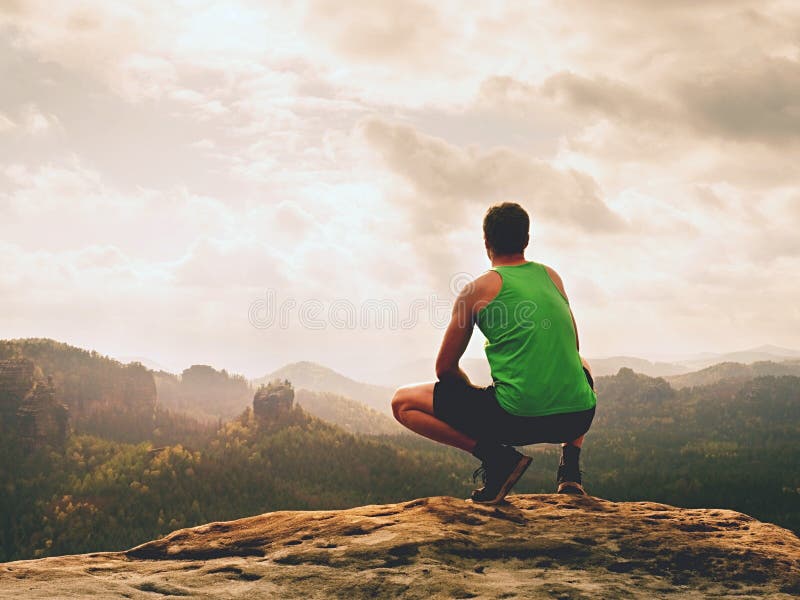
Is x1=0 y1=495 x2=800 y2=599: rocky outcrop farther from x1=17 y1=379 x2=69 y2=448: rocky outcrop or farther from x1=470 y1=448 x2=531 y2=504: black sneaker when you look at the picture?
x1=17 y1=379 x2=69 y2=448: rocky outcrop

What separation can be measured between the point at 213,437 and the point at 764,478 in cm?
12269

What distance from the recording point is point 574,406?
7527mm

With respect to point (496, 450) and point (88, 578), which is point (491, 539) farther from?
point (88, 578)

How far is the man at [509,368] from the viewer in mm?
7258

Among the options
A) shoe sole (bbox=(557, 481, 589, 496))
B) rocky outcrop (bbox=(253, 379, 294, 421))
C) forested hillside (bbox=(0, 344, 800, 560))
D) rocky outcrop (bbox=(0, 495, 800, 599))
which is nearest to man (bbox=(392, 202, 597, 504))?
rocky outcrop (bbox=(0, 495, 800, 599))

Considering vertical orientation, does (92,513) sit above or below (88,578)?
below

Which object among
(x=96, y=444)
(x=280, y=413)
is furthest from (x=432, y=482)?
(x=96, y=444)

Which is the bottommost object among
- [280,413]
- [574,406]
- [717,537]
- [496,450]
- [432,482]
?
[432,482]

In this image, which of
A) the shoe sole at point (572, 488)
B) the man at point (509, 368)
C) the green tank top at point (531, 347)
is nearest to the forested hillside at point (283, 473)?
the shoe sole at point (572, 488)

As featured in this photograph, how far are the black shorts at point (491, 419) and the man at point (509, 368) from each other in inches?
0.5

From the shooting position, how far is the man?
286 inches

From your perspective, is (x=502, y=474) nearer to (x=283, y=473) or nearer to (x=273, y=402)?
(x=283, y=473)

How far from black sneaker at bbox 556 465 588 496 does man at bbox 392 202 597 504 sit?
3.48 feet

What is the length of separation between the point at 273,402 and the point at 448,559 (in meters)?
151
